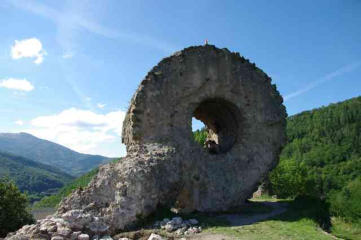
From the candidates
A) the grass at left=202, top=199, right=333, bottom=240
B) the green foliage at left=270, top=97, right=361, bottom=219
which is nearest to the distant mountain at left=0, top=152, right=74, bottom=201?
the green foliage at left=270, top=97, right=361, bottom=219

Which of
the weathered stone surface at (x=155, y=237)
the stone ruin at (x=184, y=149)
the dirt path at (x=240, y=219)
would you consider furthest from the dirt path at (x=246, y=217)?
the weathered stone surface at (x=155, y=237)

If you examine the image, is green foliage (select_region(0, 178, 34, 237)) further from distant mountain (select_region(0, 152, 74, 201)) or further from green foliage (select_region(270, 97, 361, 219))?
distant mountain (select_region(0, 152, 74, 201))

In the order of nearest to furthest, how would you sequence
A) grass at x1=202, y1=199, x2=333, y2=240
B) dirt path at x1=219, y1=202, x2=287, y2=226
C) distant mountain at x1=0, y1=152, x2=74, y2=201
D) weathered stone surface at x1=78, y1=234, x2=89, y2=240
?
1. weathered stone surface at x1=78, y1=234, x2=89, y2=240
2. grass at x1=202, y1=199, x2=333, y2=240
3. dirt path at x1=219, y1=202, x2=287, y2=226
4. distant mountain at x1=0, y1=152, x2=74, y2=201

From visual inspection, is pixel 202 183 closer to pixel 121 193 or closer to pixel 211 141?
pixel 121 193

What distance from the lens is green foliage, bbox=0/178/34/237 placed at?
46.2 ft

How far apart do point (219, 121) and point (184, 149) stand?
18.9 feet

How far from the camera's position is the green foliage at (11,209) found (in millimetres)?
14078

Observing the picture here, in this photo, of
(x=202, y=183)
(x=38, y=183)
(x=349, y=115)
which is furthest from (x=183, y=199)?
(x=38, y=183)

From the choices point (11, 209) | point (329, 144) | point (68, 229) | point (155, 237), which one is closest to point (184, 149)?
point (155, 237)

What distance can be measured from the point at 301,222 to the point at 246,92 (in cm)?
739

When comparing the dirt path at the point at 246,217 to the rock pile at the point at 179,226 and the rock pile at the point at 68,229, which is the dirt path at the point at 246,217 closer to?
the rock pile at the point at 179,226

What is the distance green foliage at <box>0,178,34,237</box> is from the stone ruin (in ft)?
11.1

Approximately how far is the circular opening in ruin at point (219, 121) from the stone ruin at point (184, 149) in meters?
0.07

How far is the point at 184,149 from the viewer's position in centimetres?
1597
